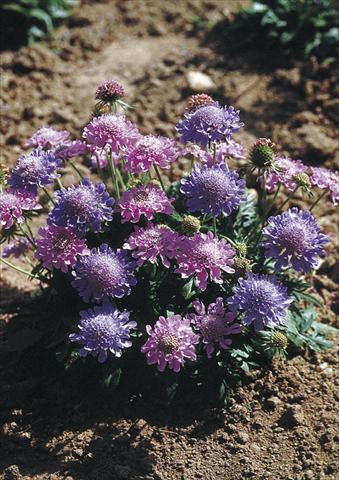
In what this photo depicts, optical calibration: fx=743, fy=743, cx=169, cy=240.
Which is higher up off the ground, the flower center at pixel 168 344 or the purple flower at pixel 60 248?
the purple flower at pixel 60 248

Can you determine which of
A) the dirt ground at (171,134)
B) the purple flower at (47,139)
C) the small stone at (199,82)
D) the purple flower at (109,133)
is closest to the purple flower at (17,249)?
the dirt ground at (171,134)

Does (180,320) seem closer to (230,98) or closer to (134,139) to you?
(134,139)

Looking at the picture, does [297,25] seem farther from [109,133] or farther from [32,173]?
[32,173]

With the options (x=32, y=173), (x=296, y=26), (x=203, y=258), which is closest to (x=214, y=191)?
(x=203, y=258)

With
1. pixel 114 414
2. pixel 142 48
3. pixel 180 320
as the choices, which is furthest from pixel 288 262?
pixel 142 48

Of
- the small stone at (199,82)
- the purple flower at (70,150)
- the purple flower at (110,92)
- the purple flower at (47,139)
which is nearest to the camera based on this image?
the purple flower at (110,92)

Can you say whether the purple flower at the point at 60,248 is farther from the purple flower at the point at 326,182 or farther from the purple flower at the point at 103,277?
the purple flower at the point at 326,182
